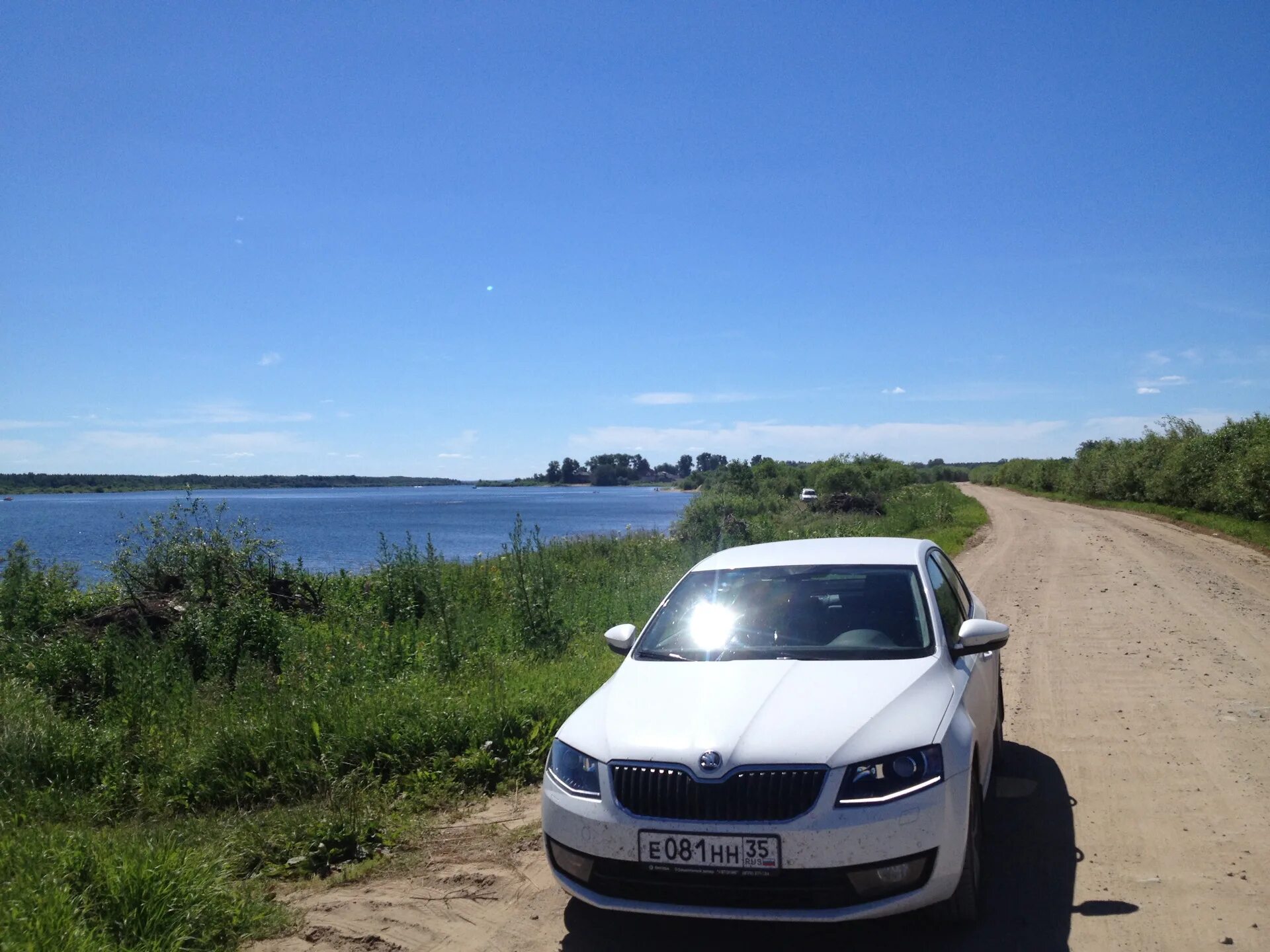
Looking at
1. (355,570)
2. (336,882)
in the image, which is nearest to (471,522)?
(355,570)

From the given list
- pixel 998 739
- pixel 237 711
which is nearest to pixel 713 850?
pixel 998 739

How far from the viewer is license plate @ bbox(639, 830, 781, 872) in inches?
131

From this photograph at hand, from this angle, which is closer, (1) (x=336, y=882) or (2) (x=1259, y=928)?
(2) (x=1259, y=928)

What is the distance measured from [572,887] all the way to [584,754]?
53 cm

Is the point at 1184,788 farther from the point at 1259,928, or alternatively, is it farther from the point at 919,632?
the point at 919,632

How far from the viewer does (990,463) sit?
145250mm

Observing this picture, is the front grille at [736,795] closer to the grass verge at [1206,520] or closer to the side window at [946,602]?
the side window at [946,602]

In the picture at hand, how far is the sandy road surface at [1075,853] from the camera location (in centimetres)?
375

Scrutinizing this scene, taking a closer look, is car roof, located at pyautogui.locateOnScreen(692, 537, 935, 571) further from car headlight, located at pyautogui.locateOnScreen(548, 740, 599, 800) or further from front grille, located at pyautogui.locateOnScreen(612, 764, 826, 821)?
front grille, located at pyautogui.locateOnScreen(612, 764, 826, 821)

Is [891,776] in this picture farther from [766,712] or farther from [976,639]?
[976,639]

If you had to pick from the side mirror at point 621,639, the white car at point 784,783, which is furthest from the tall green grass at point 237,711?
the white car at point 784,783

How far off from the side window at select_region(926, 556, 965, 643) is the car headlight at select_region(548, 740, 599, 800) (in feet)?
6.40

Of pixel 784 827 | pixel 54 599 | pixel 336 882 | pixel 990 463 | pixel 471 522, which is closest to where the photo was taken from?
pixel 784 827

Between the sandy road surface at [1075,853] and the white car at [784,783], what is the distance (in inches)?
13.8
